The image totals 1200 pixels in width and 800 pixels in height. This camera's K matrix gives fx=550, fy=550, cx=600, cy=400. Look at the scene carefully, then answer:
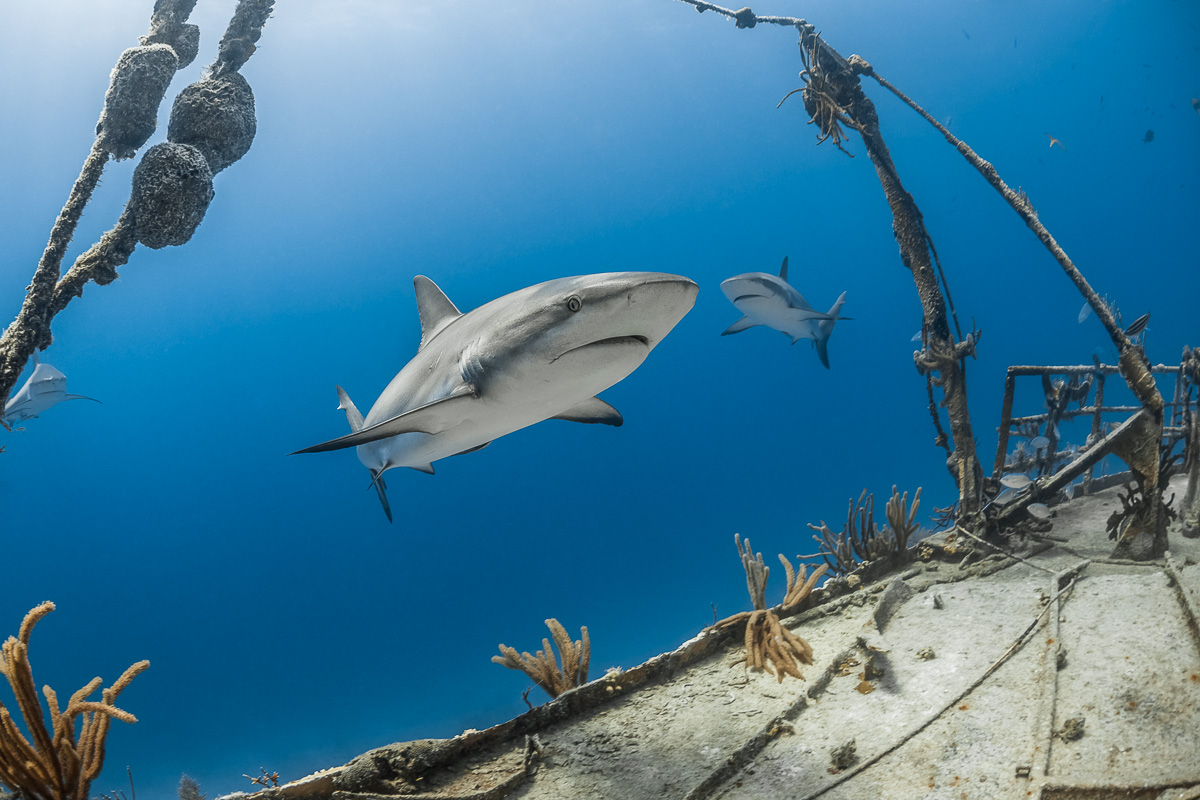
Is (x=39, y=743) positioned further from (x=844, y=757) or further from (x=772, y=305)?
(x=772, y=305)

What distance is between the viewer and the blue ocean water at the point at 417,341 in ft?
117

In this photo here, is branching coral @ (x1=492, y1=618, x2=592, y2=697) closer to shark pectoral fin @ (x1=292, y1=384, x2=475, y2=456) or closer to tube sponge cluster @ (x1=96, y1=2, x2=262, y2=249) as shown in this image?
shark pectoral fin @ (x1=292, y1=384, x2=475, y2=456)

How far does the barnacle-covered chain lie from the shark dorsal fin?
2296mm

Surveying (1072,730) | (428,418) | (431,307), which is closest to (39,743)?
(428,418)

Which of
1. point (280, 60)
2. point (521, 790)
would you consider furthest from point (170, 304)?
point (521, 790)

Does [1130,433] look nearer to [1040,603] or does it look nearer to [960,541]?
[960,541]

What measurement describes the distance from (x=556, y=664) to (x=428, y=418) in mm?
→ 2993

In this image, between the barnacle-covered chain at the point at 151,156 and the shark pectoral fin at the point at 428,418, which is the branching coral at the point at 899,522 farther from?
the barnacle-covered chain at the point at 151,156

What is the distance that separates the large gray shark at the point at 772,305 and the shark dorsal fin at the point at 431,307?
445cm

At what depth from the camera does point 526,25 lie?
4141cm

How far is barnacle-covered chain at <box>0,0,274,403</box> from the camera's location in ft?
13.8

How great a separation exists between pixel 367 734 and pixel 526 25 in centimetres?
4776

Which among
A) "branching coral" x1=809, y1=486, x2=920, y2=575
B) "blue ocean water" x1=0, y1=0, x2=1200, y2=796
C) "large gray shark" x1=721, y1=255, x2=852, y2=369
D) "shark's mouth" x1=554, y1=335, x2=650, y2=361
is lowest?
"branching coral" x1=809, y1=486, x2=920, y2=575

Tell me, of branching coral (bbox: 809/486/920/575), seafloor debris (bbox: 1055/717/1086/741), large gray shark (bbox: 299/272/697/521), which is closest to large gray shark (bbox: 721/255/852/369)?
branching coral (bbox: 809/486/920/575)
